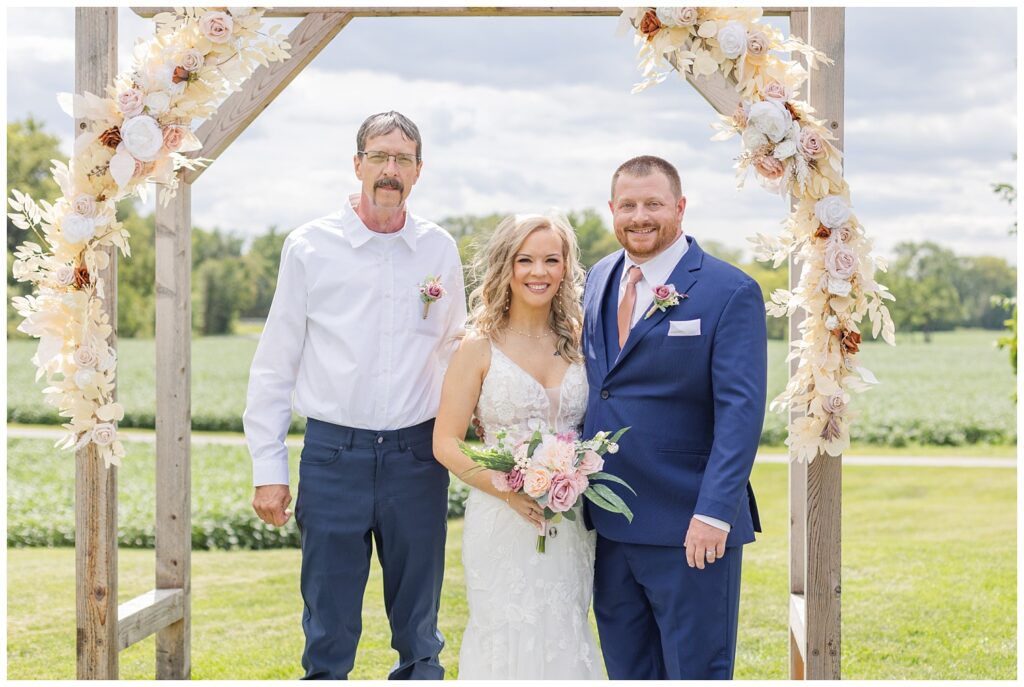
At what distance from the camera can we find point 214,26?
149 inches

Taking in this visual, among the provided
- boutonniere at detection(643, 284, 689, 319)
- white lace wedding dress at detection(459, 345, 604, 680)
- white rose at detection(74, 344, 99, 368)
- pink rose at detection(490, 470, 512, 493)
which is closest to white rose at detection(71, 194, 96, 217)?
white rose at detection(74, 344, 99, 368)

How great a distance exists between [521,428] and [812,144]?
1.53 metres

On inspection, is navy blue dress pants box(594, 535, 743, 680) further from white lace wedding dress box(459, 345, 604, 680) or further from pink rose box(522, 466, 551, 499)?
pink rose box(522, 466, 551, 499)

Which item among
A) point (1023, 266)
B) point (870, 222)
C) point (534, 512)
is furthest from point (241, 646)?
point (870, 222)

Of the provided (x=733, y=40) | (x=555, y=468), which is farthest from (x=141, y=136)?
(x=733, y=40)

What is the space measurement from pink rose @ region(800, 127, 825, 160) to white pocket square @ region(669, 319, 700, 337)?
809 mm

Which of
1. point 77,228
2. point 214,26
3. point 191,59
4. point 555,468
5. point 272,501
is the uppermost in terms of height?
point 214,26

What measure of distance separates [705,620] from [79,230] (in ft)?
8.91

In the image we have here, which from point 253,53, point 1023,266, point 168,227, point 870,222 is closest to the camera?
point 253,53

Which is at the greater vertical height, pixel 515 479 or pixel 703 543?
pixel 515 479

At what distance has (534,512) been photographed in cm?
367

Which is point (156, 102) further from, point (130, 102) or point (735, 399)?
point (735, 399)

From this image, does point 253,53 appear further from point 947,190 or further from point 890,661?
point 947,190

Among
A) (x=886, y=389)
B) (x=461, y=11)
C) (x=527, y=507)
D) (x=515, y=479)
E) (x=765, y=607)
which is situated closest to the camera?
(x=515, y=479)
